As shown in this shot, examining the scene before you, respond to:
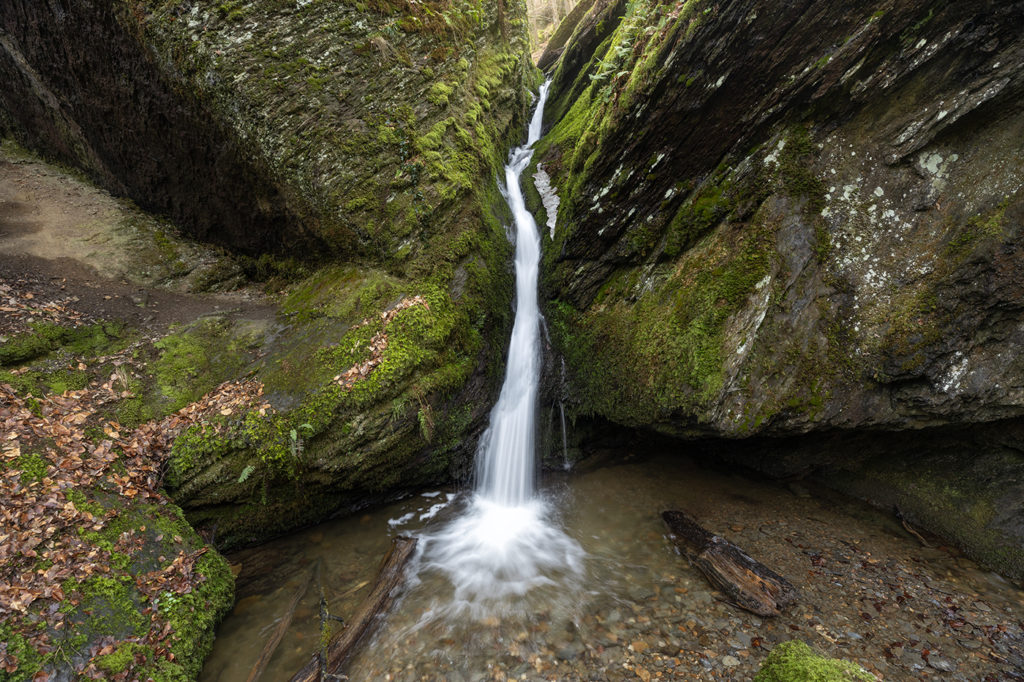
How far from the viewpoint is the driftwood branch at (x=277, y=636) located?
384 cm

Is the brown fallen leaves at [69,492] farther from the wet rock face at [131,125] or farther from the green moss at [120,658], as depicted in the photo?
the wet rock face at [131,125]

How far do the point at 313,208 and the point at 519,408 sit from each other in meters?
4.77

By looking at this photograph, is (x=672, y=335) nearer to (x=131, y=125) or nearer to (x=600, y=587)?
(x=600, y=587)

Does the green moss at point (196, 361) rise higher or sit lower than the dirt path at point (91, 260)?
lower

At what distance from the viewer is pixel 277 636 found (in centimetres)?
418

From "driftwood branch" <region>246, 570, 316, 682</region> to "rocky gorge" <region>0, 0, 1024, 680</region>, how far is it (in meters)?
0.53

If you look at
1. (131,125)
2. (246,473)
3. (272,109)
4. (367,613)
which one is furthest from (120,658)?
(131,125)

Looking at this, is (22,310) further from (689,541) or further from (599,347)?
(689,541)

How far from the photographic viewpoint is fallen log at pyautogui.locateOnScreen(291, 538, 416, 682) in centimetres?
378

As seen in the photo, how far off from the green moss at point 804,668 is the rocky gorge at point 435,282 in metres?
2.70

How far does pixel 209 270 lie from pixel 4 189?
5.02 meters

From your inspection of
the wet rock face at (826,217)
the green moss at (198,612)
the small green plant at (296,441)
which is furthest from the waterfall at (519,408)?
A: the green moss at (198,612)

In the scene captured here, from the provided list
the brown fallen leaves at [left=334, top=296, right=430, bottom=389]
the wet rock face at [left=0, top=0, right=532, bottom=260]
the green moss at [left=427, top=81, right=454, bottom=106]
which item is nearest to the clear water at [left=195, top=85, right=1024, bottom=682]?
the brown fallen leaves at [left=334, top=296, right=430, bottom=389]

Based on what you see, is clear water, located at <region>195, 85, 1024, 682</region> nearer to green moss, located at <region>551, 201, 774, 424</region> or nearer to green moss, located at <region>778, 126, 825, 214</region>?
green moss, located at <region>551, 201, 774, 424</region>
